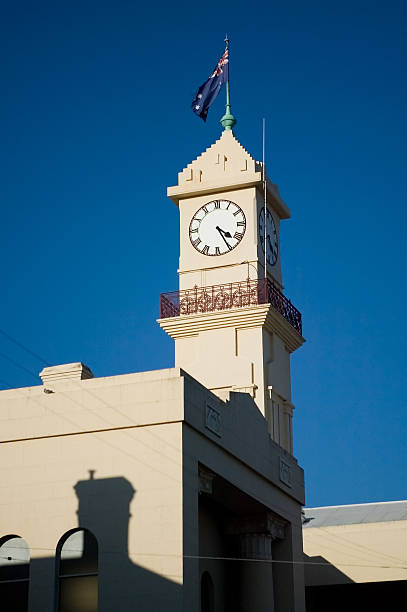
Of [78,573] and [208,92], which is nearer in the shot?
[78,573]

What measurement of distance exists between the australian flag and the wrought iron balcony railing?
8.04 meters

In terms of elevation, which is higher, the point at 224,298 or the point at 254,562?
the point at 224,298

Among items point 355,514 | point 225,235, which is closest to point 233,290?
point 225,235

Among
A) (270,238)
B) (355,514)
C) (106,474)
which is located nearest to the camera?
(106,474)

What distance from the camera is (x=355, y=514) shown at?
189ft

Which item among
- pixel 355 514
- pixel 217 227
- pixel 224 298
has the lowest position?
pixel 355 514

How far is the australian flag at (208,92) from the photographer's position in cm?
5172

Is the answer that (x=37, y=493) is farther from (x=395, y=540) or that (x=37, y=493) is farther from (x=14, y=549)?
(x=395, y=540)

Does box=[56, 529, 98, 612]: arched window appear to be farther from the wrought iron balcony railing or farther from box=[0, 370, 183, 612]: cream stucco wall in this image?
the wrought iron balcony railing

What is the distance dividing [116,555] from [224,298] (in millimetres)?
17593

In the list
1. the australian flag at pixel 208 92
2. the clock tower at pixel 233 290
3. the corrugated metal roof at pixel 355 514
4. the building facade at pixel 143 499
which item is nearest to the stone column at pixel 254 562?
the building facade at pixel 143 499

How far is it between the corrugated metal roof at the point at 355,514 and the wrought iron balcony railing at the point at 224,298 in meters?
11.9

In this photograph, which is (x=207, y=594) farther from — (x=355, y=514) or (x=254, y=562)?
(x=355, y=514)

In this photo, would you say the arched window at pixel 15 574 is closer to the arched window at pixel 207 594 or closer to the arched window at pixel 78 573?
the arched window at pixel 78 573
